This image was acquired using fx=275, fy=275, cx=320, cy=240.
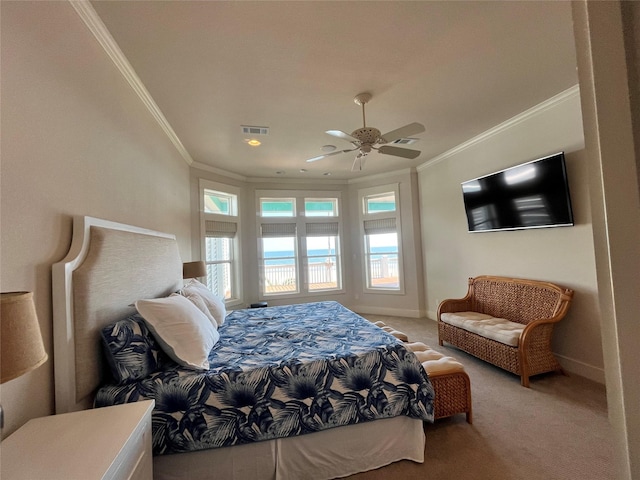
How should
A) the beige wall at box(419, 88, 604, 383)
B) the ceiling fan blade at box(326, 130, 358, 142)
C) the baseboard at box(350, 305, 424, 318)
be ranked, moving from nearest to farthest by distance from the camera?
1. the ceiling fan blade at box(326, 130, 358, 142)
2. the beige wall at box(419, 88, 604, 383)
3. the baseboard at box(350, 305, 424, 318)

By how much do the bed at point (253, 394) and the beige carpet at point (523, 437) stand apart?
0.64ft

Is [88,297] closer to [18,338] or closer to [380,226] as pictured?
[18,338]

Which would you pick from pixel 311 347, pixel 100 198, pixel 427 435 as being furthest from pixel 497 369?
pixel 100 198

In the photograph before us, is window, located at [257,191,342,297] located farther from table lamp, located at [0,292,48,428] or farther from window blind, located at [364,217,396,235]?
table lamp, located at [0,292,48,428]

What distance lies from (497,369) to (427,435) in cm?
154

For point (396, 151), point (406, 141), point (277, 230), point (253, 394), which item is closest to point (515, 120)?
point (406, 141)

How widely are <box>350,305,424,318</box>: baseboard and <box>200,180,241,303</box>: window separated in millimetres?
2514

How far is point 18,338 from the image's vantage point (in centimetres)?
74

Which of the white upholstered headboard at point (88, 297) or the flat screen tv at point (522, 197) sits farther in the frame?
the flat screen tv at point (522, 197)

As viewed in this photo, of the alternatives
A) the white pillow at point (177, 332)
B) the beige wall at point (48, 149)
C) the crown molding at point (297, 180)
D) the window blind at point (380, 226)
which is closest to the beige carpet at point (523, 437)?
the white pillow at point (177, 332)

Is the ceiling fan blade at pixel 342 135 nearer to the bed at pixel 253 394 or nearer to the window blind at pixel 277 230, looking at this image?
the bed at pixel 253 394

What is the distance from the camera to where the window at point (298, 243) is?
553 cm

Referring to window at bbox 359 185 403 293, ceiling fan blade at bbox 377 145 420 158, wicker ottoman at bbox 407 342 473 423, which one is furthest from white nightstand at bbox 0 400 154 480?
window at bbox 359 185 403 293

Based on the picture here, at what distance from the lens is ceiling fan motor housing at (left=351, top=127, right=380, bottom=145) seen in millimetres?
2527
